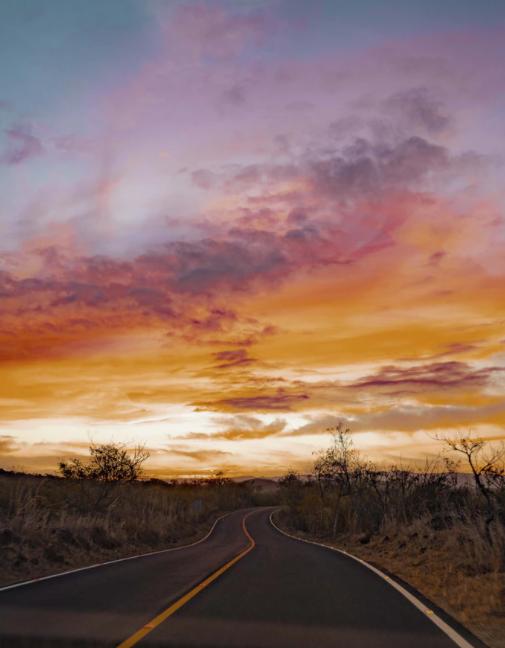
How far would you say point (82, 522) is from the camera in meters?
22.2

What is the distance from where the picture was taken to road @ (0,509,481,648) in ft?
25.1

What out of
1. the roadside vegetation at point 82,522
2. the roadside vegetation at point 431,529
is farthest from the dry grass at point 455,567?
the roadside vegetation at point 82,522

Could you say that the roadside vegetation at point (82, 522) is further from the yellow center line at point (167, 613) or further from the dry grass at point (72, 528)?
the yellow center line at point (167, 613)

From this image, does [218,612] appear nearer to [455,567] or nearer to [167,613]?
[167,613]

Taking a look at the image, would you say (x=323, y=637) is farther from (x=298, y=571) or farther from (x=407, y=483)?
(x=407, y=483)

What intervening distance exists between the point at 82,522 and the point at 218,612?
46.8 feet

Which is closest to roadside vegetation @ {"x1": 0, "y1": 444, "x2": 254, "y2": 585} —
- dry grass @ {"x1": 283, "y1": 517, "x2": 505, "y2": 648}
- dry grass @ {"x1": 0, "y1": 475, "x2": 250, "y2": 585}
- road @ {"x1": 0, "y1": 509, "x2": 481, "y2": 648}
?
dry grass @ {"x1": 0, "y1": 475, "x2": 250, "y2": 585}

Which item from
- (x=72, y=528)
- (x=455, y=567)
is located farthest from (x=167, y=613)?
(x=72, y=528)

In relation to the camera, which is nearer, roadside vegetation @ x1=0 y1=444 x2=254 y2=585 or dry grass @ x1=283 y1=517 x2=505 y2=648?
dry grass @ x1=283 y1=517 x2=505 y2=648

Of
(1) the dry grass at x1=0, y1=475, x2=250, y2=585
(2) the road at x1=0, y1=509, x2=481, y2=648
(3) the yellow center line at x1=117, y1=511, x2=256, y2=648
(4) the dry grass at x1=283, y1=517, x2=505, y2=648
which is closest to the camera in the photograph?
(3) the yellow center line at x1=117, y1=511, x2=256, y2=648

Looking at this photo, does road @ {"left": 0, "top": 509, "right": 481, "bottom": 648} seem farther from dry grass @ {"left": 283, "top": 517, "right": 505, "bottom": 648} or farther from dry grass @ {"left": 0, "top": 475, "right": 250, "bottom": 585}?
dry grass @ {"left": 0, "top": 475, "right": 250, "bottom": 585}

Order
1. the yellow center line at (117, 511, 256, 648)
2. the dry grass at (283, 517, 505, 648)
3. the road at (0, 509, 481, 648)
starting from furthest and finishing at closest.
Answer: the dry grass at (283, 517, 505, 648)
the road at (0, 509, 481, 648)
the yellow center line at (117, 511, 256, 648)

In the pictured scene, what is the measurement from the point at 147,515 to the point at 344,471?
12.2m

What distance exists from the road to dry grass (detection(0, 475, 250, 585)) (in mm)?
2449
